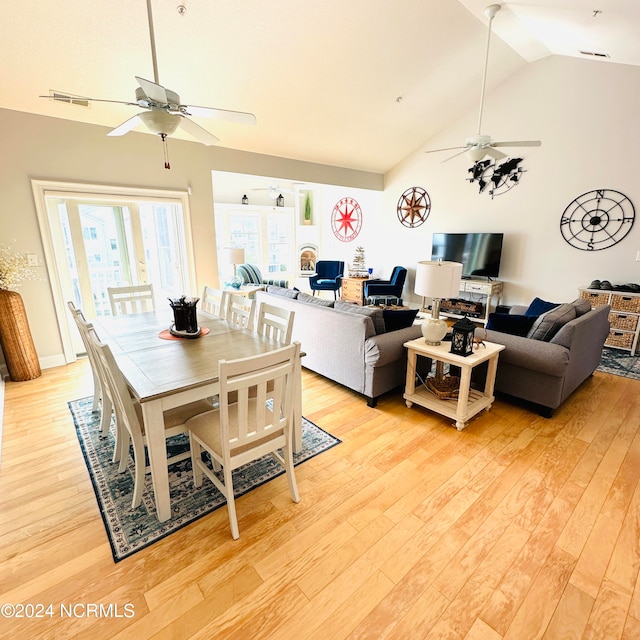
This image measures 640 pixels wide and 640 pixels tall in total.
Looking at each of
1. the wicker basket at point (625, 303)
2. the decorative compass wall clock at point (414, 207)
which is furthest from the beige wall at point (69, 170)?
the wicker basket at point (625, 303)

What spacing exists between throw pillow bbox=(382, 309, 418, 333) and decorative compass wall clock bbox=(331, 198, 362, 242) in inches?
195

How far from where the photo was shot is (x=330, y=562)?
5.38 feet

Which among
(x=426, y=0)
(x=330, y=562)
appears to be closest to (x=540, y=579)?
(x=330, y=562)

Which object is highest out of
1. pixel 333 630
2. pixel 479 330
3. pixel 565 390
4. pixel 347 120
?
pixel 347 120

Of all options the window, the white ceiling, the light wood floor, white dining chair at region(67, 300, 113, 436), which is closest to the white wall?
the white ceiling

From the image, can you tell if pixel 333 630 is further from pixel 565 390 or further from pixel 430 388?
pixel 565 390

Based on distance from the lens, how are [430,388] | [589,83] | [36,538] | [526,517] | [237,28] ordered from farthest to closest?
[589,83] → [430,388] → [237,28] → [526,517] → [36,538]

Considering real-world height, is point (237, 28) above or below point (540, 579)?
above

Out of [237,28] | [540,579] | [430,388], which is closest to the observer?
[540,579]

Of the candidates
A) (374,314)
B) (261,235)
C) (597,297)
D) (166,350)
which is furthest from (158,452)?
(261,235)

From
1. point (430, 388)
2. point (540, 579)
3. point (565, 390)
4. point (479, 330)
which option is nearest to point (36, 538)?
point (540, 579)

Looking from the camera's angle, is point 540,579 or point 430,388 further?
point 430,388

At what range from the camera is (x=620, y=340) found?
4375 millimetres

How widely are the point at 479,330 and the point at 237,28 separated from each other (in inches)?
134
